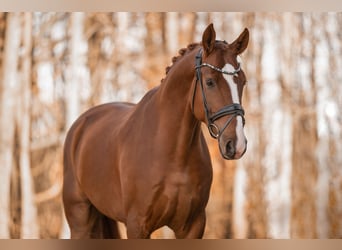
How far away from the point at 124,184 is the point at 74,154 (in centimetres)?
122

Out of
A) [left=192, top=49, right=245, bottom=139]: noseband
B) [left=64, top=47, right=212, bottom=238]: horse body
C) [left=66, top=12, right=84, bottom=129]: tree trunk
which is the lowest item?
[left=64, top=47, right=212, bottom=238]: horse body

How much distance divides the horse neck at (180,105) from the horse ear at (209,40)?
0.16 metres

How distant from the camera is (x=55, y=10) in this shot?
5.61 metres

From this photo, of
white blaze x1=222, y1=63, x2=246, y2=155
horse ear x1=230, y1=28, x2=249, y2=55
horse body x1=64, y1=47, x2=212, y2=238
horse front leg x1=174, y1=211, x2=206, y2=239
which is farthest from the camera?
horse front leg x1=174, y1=211, x2=206, y2=239

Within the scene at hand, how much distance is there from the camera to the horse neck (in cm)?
333

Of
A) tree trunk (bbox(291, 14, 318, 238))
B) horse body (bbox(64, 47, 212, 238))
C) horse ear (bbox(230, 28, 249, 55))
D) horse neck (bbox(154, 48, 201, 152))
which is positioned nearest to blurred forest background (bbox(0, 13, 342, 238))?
tree trunk (bbox(291, 14, 318, 238))

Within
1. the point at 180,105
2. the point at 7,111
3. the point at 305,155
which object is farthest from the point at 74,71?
the point at 180,105

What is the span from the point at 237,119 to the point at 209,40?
538 mm

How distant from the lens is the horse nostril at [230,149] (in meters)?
2.95

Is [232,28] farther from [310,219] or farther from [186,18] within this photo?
[310,219]

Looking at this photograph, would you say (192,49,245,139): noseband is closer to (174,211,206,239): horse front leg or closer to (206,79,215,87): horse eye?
(206,79,215,87): horse eye

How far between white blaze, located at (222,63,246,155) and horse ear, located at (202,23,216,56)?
6.9 inches

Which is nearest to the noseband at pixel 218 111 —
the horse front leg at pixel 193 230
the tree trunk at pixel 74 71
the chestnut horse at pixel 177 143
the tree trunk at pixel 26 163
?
the chestnut horse at pixel 177 143

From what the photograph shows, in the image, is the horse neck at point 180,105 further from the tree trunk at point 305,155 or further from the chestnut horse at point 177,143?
the tree trunk at point 305,155
